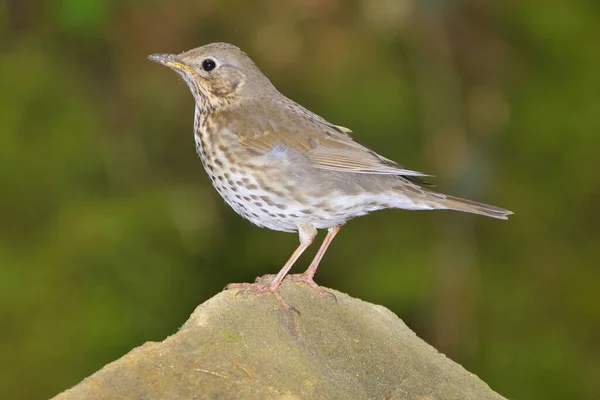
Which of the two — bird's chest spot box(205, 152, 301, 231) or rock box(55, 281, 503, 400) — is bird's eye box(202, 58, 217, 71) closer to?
bird's chest spot box(205, 152, 301, 231)


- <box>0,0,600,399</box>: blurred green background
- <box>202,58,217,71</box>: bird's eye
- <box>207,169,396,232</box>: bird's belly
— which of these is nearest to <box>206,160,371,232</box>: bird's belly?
<box>207,169,396,232</box>: bird's belly

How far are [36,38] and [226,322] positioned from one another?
3179 millimetres

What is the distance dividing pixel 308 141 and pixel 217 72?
1.57 ft

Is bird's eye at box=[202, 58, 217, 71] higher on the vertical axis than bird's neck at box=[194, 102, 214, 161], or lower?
higher

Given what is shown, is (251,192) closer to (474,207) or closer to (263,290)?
(263,290)

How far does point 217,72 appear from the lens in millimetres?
4191

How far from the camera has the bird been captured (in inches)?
157

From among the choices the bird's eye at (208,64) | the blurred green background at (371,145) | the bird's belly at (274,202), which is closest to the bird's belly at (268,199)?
the bird's belly at (274,202)

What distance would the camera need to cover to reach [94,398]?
2.87 meters

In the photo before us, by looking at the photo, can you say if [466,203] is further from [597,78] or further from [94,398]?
[597,78]

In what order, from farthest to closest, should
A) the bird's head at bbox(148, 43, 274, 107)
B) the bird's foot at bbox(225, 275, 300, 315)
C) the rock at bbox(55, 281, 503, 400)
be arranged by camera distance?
the bird's head at bbox(148, 43, 274, 107)
the bird's foot at bbox(225, 275, 300, 315)
the rock at bbox(55, 281, 503, 400)

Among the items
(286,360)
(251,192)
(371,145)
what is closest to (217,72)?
(251,192)

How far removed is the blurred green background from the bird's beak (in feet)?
5.16

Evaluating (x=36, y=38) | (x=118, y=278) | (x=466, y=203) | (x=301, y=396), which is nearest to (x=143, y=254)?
(x=118, y=278)
